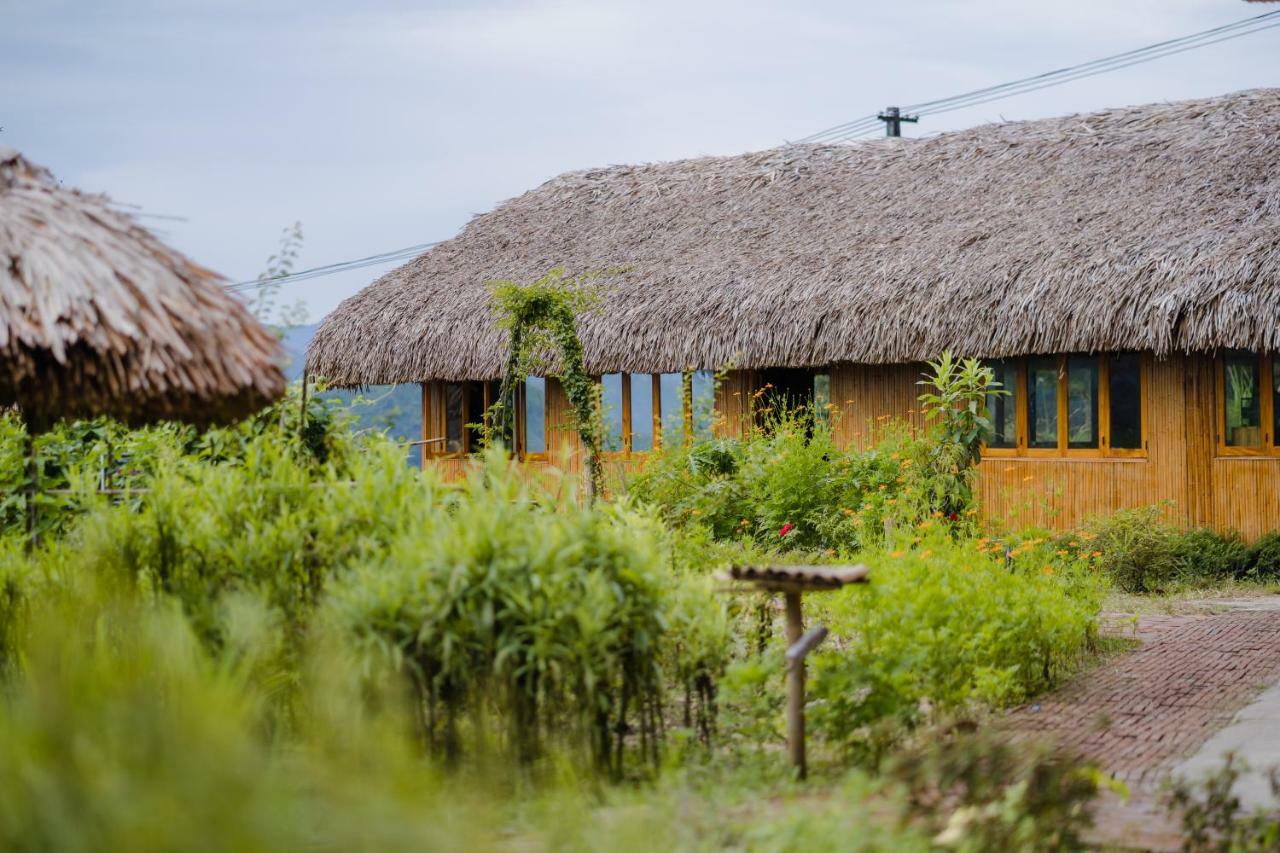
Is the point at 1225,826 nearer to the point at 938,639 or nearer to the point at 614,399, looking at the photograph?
the point at 938,639

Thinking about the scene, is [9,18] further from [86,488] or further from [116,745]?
[116,745]

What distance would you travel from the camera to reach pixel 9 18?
8875 mm

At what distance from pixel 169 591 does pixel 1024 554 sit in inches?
188

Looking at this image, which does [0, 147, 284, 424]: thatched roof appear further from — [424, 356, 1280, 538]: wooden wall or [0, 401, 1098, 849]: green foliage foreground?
[424, 356, 1280, 538]: wooden wall

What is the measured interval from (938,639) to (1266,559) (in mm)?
6535

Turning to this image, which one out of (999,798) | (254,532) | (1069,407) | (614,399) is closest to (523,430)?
(614,399)

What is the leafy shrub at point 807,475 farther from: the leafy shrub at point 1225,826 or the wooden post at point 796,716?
the leafy shrub at point 1225,826

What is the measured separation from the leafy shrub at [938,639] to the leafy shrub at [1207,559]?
3944 millimetres

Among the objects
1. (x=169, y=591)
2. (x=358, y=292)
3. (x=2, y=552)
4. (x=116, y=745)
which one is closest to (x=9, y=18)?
(x=2, y=552)

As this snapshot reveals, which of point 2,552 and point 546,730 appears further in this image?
point 2,552

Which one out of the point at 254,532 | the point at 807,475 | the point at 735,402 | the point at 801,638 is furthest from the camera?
the point at 735,402

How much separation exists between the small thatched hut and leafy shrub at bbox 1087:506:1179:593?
2.52 feet

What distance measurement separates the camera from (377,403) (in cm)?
1631

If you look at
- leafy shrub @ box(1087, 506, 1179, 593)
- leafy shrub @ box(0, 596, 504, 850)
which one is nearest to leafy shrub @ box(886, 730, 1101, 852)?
leafy shrub @ box(0, 596, 504, 850)
